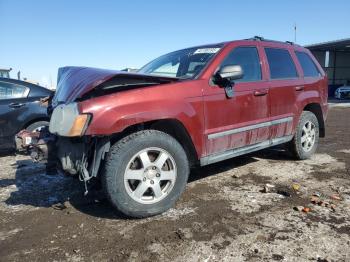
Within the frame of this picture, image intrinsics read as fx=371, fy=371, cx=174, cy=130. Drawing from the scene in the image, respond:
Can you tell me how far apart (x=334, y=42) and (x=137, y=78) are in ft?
99.3

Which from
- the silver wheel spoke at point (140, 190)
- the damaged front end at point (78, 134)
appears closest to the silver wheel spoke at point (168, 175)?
the silver wheel spoke at point (140, 190)

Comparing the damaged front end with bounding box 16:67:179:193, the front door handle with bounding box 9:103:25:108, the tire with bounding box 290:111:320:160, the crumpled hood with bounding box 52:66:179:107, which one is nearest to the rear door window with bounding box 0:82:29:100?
the front door handle with bounding box 9:103:25:108

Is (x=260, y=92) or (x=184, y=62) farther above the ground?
(x=184, y=62)

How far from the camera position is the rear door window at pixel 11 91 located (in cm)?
671

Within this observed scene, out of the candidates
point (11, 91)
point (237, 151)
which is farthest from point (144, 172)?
point (11, 91)

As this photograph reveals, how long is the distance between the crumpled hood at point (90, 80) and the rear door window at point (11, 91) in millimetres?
2921

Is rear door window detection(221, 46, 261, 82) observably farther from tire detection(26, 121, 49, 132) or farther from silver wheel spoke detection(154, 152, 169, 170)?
tire detection(26, 121, 49, 132)

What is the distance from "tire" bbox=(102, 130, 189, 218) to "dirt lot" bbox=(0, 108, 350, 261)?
16cm

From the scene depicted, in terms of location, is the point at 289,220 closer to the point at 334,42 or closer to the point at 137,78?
the point at 137,78

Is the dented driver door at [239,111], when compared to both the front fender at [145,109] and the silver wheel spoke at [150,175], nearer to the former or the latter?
the front fender at [145,109]

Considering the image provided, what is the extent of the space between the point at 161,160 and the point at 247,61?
1.98 meters

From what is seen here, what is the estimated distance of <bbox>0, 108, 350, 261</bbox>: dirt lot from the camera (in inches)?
118

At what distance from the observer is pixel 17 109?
259 inches

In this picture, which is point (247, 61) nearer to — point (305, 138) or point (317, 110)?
point (305, 138)
